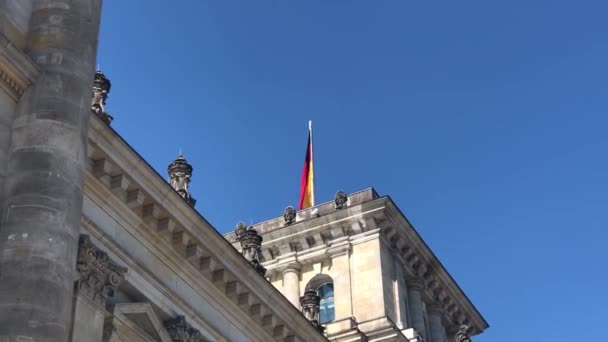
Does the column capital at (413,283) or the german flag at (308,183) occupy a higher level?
the german flag at (308,183)

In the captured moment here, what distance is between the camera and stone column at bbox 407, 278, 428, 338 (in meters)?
43.9

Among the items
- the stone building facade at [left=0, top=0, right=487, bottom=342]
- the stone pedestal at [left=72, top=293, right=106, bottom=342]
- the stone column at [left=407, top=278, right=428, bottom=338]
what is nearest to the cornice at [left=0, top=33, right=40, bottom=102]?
the stone building facade at [left=0, top=0, right=487, bottom=342]

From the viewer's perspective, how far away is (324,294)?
145 ft

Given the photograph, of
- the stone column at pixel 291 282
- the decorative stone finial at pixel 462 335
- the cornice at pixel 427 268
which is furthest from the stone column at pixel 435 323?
the stone column at pixel 291 282

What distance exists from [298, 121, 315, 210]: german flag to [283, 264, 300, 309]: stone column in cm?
497

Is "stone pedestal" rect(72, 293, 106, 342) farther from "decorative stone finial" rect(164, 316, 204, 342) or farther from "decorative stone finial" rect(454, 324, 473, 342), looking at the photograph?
"decorative stone finial" rect(454, 324, 473, 342)

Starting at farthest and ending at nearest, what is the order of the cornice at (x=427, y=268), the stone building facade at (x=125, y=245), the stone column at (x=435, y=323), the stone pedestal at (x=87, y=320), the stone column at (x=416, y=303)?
the stone column at (x=435, y=323)
the stone column at (x=416, y=303)
the cornice at (x=427, y=268)
the stone pedestal at (x=87, y=320)
the stone building facade at (x=125, y=245)

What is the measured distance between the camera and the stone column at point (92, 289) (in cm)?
2467

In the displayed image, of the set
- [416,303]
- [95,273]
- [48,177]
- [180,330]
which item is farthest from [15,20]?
[416,303]

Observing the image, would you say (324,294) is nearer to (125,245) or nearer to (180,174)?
(180,174)

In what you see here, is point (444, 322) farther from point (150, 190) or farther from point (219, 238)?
point (150, 190)

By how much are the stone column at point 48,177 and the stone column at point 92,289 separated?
3653mm

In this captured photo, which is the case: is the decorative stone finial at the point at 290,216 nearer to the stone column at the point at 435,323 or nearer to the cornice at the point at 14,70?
the stone column at the point at 435,323

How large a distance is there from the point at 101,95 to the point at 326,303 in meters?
18.2
